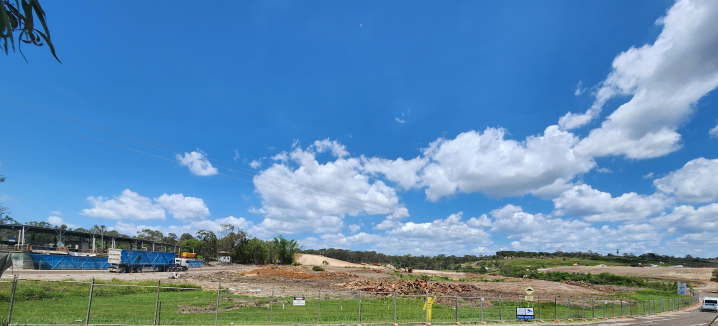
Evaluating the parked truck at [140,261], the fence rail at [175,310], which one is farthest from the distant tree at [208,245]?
the fence rail at [175,310]

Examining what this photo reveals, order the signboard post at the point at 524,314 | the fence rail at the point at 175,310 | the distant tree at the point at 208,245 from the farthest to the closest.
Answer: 1. the distant tree at the point at 208,245
2. the signboard post at the point at 524,314
3. the fence rail at the point at 175,310

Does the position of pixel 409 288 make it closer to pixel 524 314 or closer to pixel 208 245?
pixel 524 314

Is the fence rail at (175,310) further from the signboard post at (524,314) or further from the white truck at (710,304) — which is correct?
the white truck at (710,304)

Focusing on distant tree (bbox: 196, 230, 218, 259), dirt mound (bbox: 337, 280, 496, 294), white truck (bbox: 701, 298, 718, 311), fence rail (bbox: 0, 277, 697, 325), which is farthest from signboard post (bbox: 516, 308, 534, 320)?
distant tree (bbox: 196, 230, 218, 259)

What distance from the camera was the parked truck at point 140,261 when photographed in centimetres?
5944

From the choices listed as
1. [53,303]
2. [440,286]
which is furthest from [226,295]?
[440,286]

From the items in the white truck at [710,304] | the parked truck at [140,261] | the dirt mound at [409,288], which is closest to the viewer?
the dirt mound at [409,288]

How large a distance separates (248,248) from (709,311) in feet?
375

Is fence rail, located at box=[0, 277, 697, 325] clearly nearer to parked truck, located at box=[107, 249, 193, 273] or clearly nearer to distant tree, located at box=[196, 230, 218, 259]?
parked truck, located at box=[107, 249, 193, 273]

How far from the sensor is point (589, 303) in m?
48.8

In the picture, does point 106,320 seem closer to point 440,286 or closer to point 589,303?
point 440,286

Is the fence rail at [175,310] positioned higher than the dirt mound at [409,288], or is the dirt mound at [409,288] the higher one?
the fence rail at [175,310]

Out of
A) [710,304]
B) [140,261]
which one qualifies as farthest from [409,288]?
[140,261]

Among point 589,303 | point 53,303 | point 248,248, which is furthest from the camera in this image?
point 248,248
